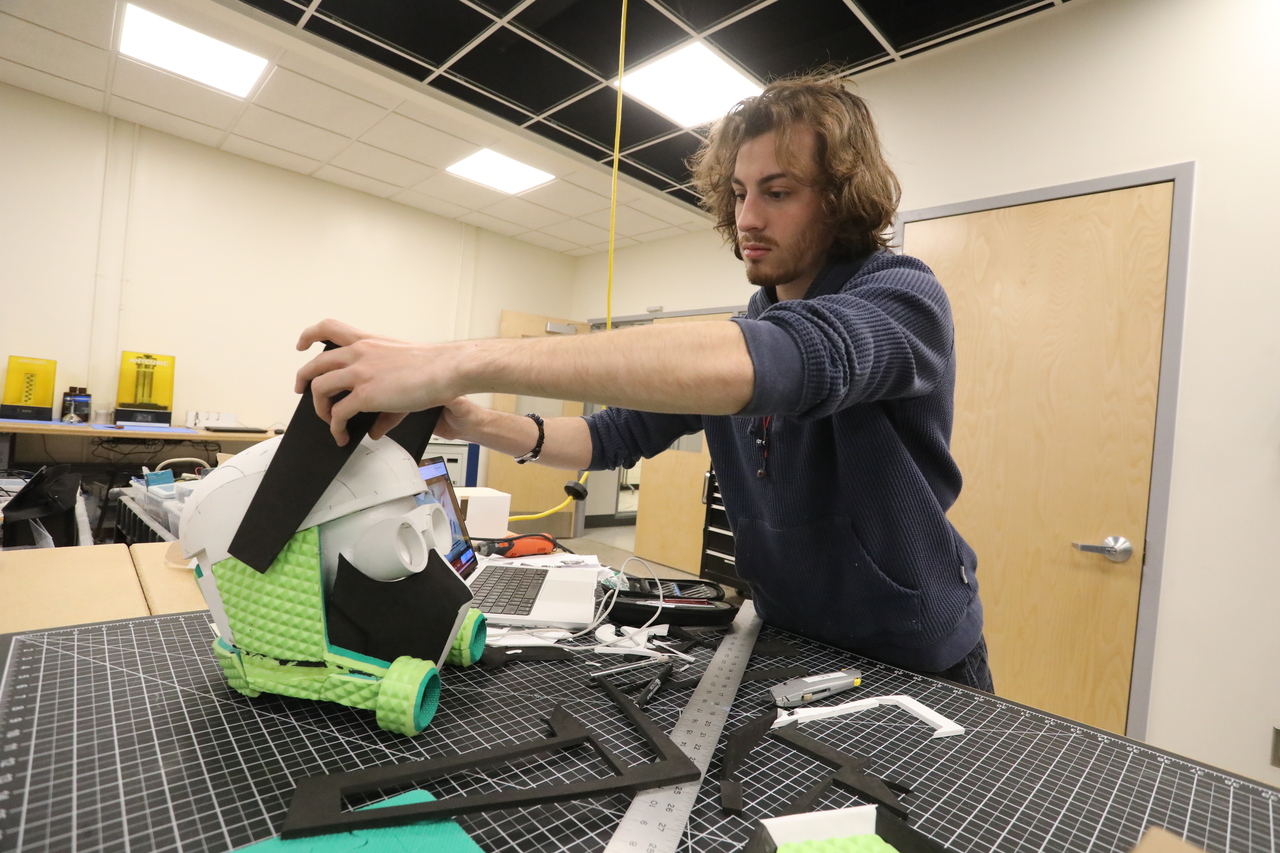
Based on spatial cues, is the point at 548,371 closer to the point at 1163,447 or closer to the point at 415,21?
the point at 1163,447

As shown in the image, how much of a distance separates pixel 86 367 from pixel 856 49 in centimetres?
483

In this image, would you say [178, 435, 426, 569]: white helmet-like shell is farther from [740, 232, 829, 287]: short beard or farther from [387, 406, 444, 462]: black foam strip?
[740, 232, 829, 287]: short beard

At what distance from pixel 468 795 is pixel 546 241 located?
5.87 m

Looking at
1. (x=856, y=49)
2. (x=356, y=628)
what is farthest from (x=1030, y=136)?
(x=356, y=628)

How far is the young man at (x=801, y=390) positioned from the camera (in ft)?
2.01

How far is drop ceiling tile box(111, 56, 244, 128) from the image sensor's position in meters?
3.25

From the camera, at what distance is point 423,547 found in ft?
2.18

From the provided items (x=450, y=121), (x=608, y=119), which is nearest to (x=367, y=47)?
(x=450, y=121)

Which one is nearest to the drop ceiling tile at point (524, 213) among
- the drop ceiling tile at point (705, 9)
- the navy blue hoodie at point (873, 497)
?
the drop ceiling tile at point (705, 9)

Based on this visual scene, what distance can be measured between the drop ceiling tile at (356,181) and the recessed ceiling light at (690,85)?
2.57m

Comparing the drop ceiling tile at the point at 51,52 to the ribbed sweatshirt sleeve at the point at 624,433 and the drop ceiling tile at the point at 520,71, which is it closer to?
the drop ceiling tile at the point at 520,71

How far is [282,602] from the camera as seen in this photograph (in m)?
0.62

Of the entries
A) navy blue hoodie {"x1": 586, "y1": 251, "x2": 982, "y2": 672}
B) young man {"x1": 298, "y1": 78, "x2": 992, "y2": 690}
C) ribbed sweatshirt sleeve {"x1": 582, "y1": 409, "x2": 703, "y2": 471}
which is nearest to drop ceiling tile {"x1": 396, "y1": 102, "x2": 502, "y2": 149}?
young man {"x1": 298, "y1": 78, "x2": 992, "y2": 690}

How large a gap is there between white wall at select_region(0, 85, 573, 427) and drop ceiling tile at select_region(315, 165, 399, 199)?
12cm
